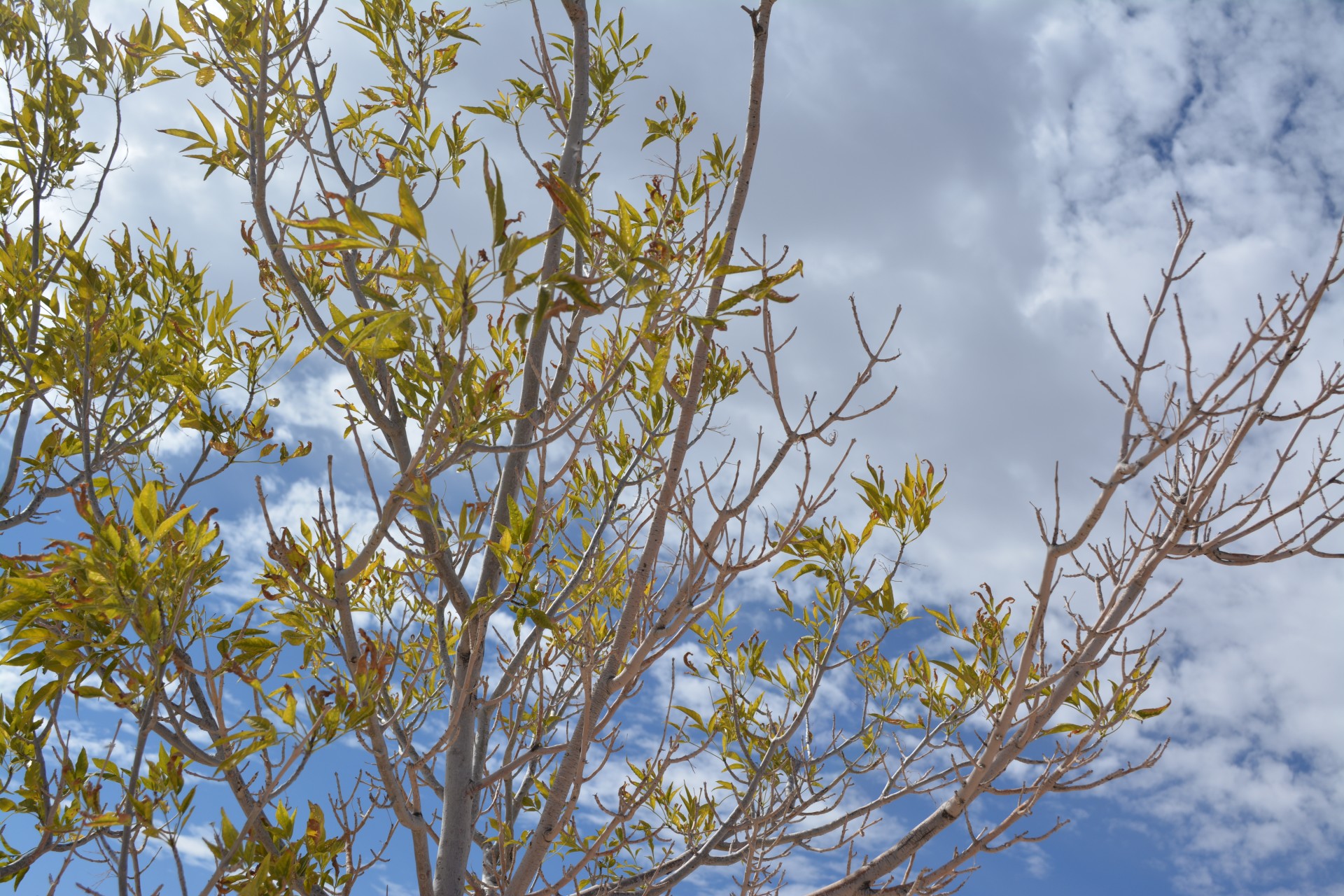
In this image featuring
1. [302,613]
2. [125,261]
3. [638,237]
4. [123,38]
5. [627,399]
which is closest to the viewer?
[638,237]

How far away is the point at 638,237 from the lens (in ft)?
4.53

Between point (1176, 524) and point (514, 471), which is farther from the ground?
point (514, 471)

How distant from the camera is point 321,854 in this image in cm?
173

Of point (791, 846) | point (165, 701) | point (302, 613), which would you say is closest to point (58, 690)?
point (165, 701)

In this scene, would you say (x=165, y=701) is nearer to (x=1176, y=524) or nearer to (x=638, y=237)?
(x=638, y=237)

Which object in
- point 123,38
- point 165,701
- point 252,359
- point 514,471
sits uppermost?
point 123,38

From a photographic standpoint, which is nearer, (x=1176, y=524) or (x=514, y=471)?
(x=1176, y=524)

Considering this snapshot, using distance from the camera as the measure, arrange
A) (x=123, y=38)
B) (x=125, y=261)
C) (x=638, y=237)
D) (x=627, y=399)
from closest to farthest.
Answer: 1. (x=638, y=237)
2. (x=627, y=399)
3. (x=123, y=38)
4. (x=125, y=261)

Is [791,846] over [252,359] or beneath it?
beneath

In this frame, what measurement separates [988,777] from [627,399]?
114 cm

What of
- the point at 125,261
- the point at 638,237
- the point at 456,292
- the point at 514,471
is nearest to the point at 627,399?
the point at 514,471

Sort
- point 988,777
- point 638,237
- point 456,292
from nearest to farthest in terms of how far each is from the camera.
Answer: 1. point 456,292
2. point 638,237
3. point 988,777

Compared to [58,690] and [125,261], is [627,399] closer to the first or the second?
[58,690]

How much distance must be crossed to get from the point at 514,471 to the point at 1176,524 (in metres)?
1.44
